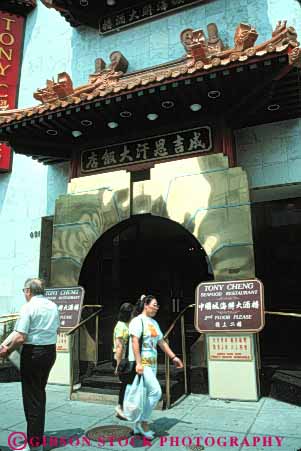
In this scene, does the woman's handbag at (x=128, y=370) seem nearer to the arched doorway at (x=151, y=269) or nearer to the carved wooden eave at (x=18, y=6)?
the arched doorway at (x=151, y=269)

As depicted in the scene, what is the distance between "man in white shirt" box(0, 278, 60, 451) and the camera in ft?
14.2

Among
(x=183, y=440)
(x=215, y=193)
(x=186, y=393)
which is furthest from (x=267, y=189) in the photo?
(x=183, y=440)

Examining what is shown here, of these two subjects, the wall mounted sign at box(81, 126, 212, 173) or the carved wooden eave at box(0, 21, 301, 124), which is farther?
the wall mounted sign at box(81, 126, 212, 173)

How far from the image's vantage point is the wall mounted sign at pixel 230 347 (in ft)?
21.8

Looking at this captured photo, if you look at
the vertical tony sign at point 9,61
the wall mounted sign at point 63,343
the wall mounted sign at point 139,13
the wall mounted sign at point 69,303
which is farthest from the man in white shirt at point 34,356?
the wall mounted sign at point 139,13

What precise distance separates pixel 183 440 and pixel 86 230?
197 inches

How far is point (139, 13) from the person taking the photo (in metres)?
10.7

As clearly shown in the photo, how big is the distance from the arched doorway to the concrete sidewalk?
3203 mm

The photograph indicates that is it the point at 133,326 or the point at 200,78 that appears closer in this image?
the point at 133,326

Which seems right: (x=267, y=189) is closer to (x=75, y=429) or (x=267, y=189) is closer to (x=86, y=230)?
(x=86, y=230)

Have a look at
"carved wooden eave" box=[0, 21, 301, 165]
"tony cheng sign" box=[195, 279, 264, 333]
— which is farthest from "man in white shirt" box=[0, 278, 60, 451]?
"carved wooden eave" box=[0, 21, 301, 165]

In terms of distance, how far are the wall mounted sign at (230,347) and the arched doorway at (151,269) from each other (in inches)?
127

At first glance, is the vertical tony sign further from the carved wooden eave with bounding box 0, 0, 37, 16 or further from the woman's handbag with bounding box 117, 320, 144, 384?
the woman's handbag with bounding box 117, 320, 144, 384

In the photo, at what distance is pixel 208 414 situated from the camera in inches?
232
